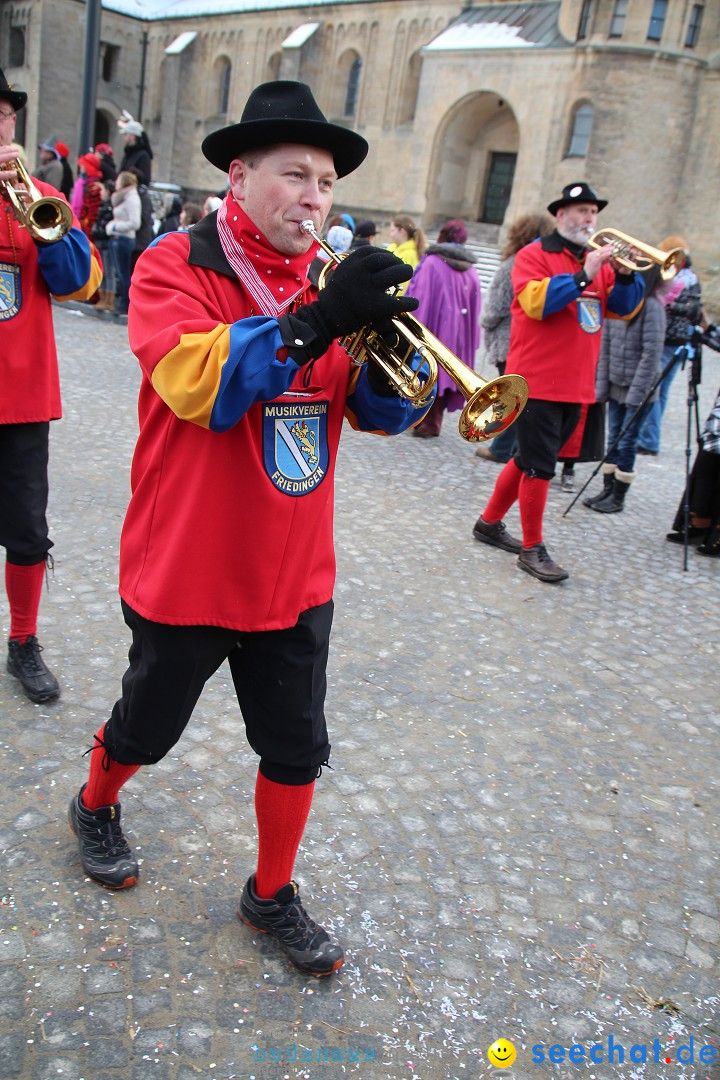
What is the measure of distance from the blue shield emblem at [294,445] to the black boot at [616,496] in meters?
5.47

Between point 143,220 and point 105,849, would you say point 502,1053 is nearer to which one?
point 105,849

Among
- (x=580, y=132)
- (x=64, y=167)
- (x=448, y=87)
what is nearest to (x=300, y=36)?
(x=448, y=87)

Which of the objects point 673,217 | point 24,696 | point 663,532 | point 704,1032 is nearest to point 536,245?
point 663,532

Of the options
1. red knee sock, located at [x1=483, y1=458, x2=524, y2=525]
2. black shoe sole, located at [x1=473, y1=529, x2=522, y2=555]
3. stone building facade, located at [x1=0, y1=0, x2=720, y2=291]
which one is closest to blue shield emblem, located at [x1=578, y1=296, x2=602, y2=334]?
red knee sock, located at [x1=483, y1=458, x2=524, y2=525]

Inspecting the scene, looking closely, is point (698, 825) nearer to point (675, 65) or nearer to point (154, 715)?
point (154, 715)

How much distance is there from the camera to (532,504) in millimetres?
5457

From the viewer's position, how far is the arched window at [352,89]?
125ft

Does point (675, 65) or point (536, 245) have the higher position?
point (675, 65)

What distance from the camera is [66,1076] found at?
6.42 feet

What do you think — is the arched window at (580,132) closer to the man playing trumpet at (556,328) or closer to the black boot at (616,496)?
the black boot at (616,496)

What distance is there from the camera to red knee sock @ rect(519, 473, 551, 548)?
213 inches

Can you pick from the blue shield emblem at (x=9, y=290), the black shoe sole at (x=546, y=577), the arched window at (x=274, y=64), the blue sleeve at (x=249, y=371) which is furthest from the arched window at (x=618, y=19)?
the blue sleeve at (x=249, y=371)

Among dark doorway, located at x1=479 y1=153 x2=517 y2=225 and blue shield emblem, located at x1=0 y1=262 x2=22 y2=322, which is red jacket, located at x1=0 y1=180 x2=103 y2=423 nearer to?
blue shield emblem, located at x1=0 y1=262 x2=22 y2=322

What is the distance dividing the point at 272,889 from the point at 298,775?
374mm
